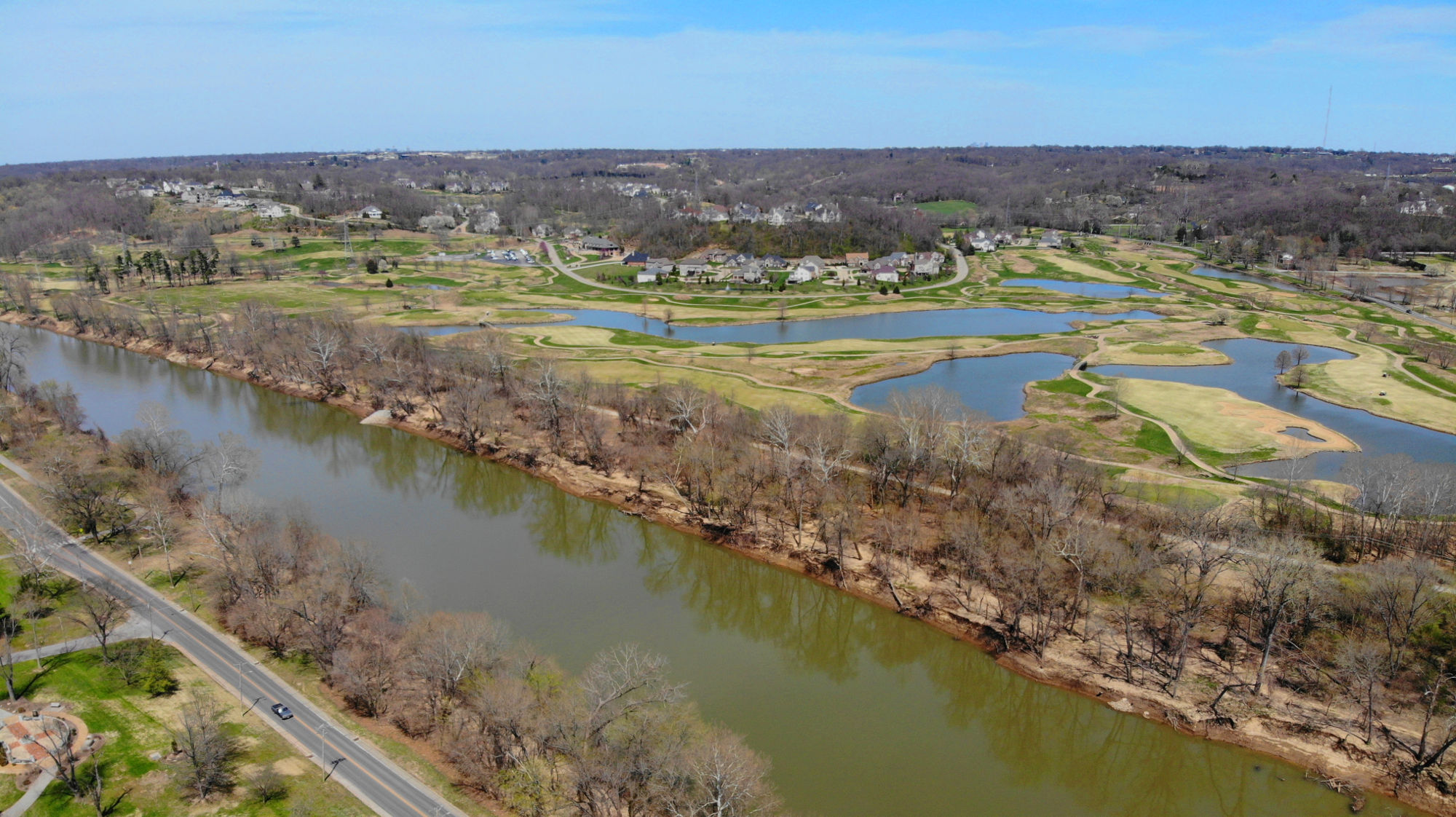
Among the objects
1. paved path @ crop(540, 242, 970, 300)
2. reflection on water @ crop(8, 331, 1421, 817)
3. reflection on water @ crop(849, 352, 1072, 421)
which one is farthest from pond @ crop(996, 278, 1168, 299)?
reflection on water @ crop(8, 331, 1421, 817)

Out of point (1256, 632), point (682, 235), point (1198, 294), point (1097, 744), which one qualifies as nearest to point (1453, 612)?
point (1256, 632)

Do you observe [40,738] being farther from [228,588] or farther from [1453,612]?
[1453,612]

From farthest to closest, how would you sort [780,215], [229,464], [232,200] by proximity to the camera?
[232,200] < [780,215] < [229,464]

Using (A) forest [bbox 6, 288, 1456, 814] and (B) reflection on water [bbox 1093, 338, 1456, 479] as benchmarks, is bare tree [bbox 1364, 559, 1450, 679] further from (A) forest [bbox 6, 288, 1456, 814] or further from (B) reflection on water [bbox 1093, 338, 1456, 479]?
(B) reflection on water [bbox 1093, 338, 1456, 479]

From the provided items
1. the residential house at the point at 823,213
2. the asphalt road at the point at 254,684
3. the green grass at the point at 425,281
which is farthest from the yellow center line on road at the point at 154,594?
the residential house at the point at 823,213

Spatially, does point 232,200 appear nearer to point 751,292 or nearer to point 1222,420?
point 751,292

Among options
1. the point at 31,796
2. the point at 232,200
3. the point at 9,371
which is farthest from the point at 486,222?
the point at 31,796
